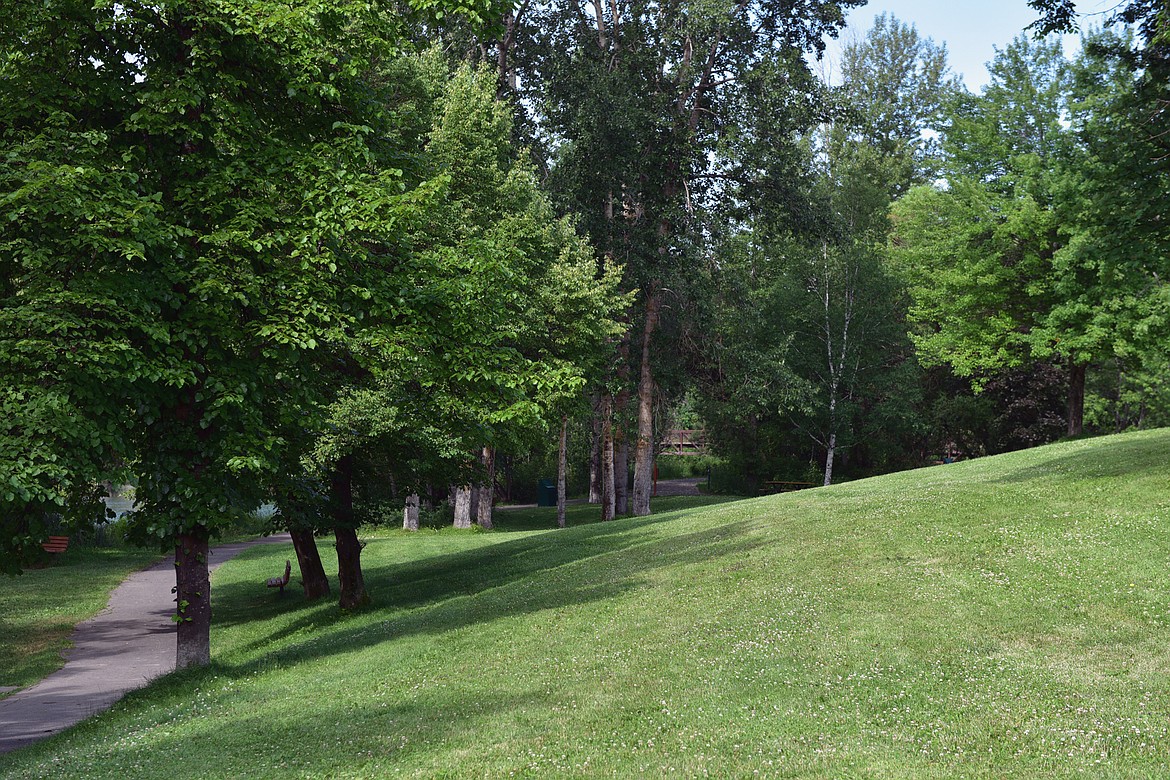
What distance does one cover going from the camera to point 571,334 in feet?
91.7

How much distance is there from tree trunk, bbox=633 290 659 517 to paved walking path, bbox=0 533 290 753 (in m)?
17.7

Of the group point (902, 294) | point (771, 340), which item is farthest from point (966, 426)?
point (771, 340)

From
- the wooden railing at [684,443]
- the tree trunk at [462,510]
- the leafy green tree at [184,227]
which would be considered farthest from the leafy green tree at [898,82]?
the leafy green tree at [184,227]

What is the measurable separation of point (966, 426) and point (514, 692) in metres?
45.3

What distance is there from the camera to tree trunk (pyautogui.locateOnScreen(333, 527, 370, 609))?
802 inches

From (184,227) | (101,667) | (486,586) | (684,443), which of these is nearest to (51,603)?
(101,667)

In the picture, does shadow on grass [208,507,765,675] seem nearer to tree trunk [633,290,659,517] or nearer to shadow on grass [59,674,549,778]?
shadow on grass [59,674,549,778]

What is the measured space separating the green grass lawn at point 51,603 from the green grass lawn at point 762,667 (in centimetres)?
334

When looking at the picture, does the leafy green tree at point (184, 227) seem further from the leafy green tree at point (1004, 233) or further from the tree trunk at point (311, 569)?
the leafy green tree at point (1004, 233)

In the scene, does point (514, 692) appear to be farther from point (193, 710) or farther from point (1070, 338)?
point (1070, 338)

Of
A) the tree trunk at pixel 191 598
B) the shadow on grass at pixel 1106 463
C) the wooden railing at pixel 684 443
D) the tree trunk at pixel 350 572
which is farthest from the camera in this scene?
the wooden railing at pixel 684 443

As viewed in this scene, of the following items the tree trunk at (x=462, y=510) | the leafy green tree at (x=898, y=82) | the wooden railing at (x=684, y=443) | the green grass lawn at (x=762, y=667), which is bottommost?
the green grass lawn at (x=762, y=667)

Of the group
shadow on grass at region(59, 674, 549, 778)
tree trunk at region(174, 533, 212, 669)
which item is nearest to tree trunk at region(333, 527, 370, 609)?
tree trunk at region(174, 533, 212, 669)

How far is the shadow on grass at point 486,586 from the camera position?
16.2m
